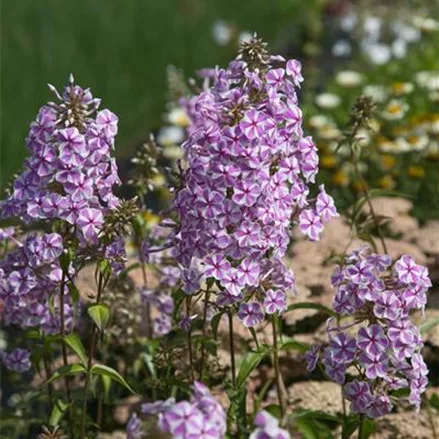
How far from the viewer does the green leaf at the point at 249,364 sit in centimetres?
285

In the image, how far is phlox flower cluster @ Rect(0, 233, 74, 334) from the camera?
268 centimetres

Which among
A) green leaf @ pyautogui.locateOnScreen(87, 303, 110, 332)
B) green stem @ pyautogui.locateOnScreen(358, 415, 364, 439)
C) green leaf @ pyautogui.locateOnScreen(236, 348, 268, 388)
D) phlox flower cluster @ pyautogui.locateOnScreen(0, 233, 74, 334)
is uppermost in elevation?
phlox flower cluster @ pyautogui.locateOnScreen(0, 233, 74, 334)

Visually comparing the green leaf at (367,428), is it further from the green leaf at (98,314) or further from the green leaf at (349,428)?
the green leaf at (98,314)

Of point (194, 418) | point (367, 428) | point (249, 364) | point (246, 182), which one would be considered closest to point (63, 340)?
point (249, 364)

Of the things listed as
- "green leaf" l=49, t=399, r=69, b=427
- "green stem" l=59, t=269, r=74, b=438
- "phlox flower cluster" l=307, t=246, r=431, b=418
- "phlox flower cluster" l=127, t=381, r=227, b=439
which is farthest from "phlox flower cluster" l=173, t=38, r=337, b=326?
"phlox flower cluster" l=127, t=381, r=227, b=439

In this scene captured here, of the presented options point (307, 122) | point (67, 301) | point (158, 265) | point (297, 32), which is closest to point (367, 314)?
point (67, 301)

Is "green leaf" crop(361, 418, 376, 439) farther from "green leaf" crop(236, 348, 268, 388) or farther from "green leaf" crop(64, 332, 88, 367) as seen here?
"green leaf" crop(64, 332, 88, 367)

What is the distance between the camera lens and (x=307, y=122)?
6.37 metres

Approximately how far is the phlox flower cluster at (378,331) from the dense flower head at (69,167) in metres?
0.59

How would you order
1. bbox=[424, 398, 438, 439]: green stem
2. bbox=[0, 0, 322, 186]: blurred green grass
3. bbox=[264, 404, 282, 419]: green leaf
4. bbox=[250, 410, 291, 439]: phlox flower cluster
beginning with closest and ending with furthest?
1. bbox=[250, 410, 291, 439]: phlox flower cluster
2. bbox=[264, 404, 282, 419]: green leaf
3. bbox=[424, 398, 438, 439]: green stem
4. bbox=[0, 0, 322, 186]: blurred green grass

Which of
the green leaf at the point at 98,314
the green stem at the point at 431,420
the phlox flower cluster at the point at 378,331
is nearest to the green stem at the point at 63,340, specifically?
the green leaf at the point at 98,314

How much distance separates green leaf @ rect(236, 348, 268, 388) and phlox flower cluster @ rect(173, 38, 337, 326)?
192 mm

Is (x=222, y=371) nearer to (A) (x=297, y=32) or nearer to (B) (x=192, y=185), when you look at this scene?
(B) (x=192, y=185)

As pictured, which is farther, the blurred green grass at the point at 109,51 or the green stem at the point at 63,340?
the blurred green grass at the point at 109,51
